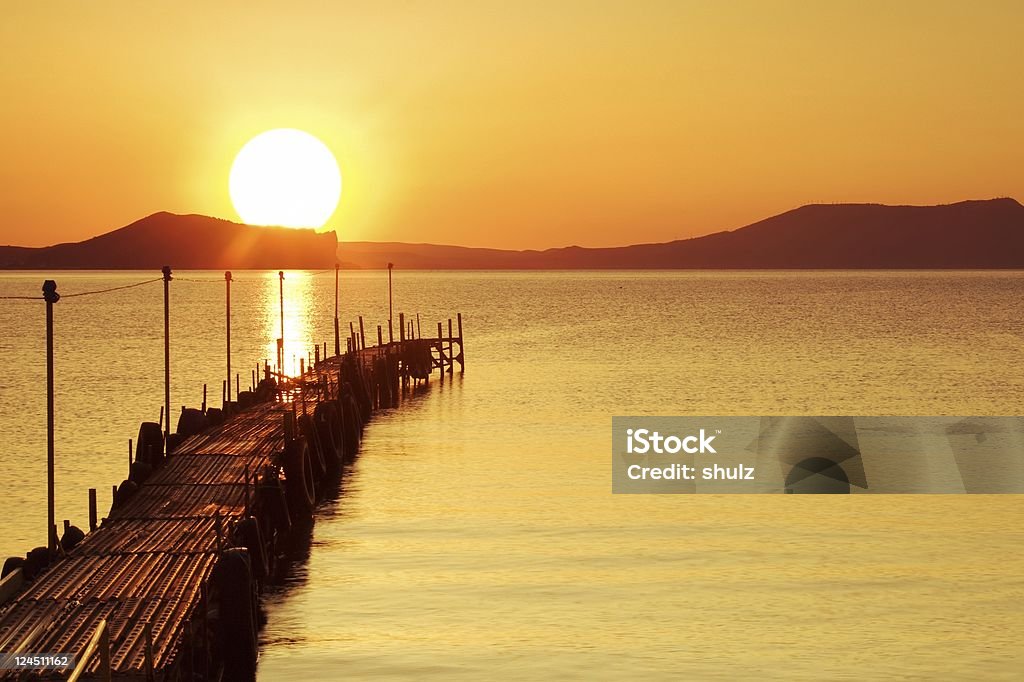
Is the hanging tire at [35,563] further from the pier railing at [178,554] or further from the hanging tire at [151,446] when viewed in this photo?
the hanging tire at [151,446]

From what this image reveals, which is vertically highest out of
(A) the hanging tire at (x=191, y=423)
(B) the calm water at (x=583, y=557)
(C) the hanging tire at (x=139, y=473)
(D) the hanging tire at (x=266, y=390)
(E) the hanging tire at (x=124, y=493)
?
(D) the hanging tire at (x=266, y=390)

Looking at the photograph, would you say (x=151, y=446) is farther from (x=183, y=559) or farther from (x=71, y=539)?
(x=183, y=559)

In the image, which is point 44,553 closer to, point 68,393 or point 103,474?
point 103,474

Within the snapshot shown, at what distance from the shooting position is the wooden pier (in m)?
18.4

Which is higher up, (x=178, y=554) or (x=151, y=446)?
(x=151, y=446)

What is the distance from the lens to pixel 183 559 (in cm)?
2308

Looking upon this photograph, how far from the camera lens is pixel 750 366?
92375mm

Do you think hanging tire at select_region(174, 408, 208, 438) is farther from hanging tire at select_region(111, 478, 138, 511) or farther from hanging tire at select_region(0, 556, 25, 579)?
hanging tire at select_region(0, 556, 25, 579)

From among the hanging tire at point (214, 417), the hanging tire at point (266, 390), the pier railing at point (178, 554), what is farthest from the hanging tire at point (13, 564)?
the hanging tire at point (266, 390)

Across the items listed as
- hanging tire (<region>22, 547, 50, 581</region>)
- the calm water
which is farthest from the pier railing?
the calm water

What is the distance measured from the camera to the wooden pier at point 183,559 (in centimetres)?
1841

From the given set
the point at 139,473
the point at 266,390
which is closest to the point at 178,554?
the point at 139,473

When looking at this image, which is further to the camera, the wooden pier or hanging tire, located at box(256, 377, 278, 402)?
hanging tire, located at box(256, 377, 278, 402)

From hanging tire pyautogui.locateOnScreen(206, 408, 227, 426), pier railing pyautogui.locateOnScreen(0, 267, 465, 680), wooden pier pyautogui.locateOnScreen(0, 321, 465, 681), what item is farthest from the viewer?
hanging tire pyautogui.locateOnScreen(206, 408, 227, 426)
